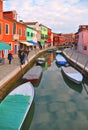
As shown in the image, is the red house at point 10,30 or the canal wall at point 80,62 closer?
the canal wall at point 80,62

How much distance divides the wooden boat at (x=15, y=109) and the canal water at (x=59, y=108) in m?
0.79

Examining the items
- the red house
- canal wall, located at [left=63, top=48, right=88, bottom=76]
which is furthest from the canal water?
the red house

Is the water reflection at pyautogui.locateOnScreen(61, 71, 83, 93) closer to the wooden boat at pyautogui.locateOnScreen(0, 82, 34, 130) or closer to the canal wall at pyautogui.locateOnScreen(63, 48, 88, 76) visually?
the canal wall at pyautogui.locateOnScreen(63, 48, 88, 76)

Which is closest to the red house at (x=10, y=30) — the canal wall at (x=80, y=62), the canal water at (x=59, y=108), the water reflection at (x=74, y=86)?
the canal wall at (x=80, y=62)

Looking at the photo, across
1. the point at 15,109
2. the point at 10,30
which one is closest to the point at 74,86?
the point at 15,109

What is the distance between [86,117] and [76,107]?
1785 millimetres

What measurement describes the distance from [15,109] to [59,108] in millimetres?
3609

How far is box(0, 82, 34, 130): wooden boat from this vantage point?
877 cm

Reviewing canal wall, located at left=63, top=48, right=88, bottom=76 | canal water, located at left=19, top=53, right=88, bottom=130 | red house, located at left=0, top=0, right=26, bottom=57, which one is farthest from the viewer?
red house, located at left=0, top=0, right=26, bottom=57

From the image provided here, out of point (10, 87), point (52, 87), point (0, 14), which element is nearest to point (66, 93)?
point (52, 87)

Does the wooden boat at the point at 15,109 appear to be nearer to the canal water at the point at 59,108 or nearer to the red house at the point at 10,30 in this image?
the canal water at the point at 59,108

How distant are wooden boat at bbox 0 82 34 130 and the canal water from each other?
0.79 meters

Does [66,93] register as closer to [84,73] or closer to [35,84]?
[35,84]

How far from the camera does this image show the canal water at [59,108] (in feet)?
34.3
